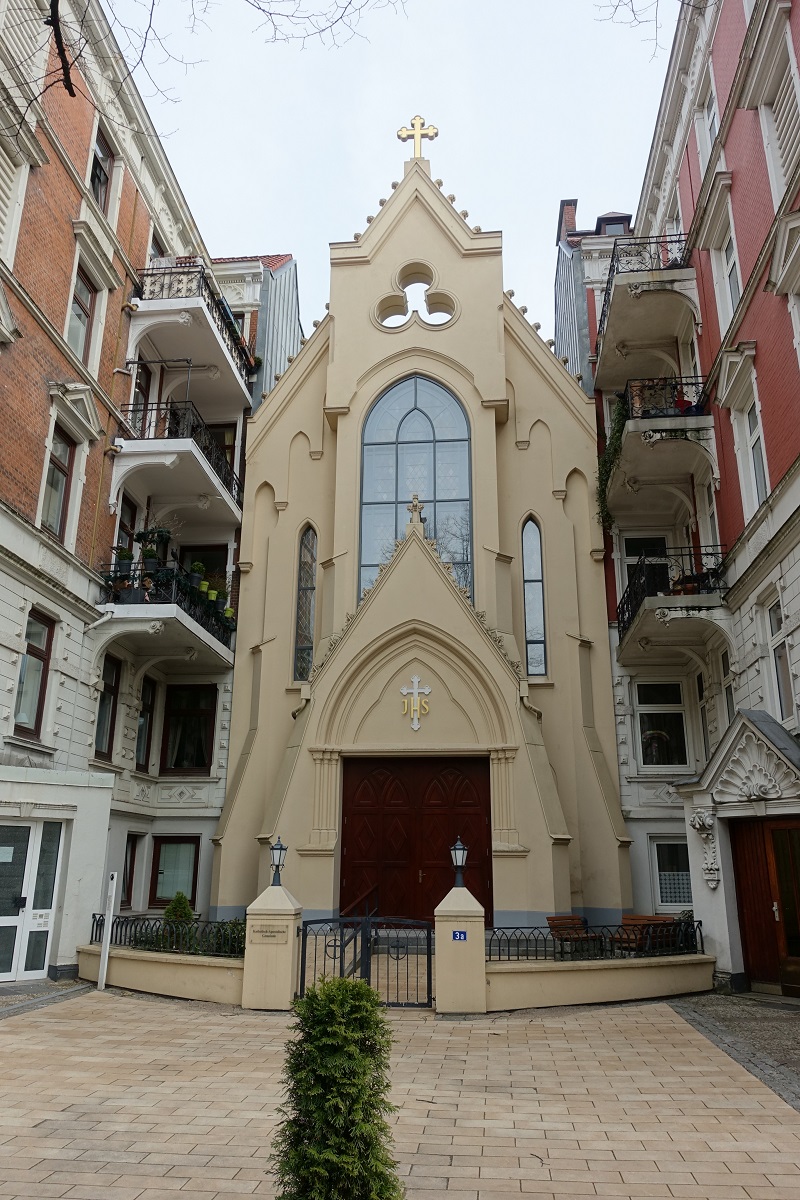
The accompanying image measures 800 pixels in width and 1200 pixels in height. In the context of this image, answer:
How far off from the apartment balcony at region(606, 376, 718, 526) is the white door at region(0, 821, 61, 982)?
13.0m

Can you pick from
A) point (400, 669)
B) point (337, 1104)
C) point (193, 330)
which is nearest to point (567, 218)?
point (193, 330)

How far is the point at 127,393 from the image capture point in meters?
19.3

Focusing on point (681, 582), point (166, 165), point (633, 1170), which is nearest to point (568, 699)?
point (681, 582)

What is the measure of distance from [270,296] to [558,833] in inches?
662

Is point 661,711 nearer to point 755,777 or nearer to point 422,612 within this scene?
Answer: point 422,612

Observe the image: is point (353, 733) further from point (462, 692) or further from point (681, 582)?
point (681, 582)

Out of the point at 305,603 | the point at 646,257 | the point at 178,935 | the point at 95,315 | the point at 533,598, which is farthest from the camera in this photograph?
the point at 305,603

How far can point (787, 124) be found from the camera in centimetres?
1307

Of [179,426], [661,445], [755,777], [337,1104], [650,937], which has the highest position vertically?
[179,426]

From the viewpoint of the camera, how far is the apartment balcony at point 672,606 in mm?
16281

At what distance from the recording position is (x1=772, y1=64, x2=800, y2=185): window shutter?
499 inches

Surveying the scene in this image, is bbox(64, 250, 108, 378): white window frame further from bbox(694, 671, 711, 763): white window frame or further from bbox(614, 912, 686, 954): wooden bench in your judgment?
bbox(694, 671, 711, 763): white window frame

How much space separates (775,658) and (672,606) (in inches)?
100

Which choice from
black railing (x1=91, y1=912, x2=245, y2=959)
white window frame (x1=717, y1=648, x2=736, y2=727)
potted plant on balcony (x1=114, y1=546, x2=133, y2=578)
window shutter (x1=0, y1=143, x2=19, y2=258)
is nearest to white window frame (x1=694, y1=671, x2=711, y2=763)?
white window frame (x1=717, y1=648, x2=736, y2=727)
